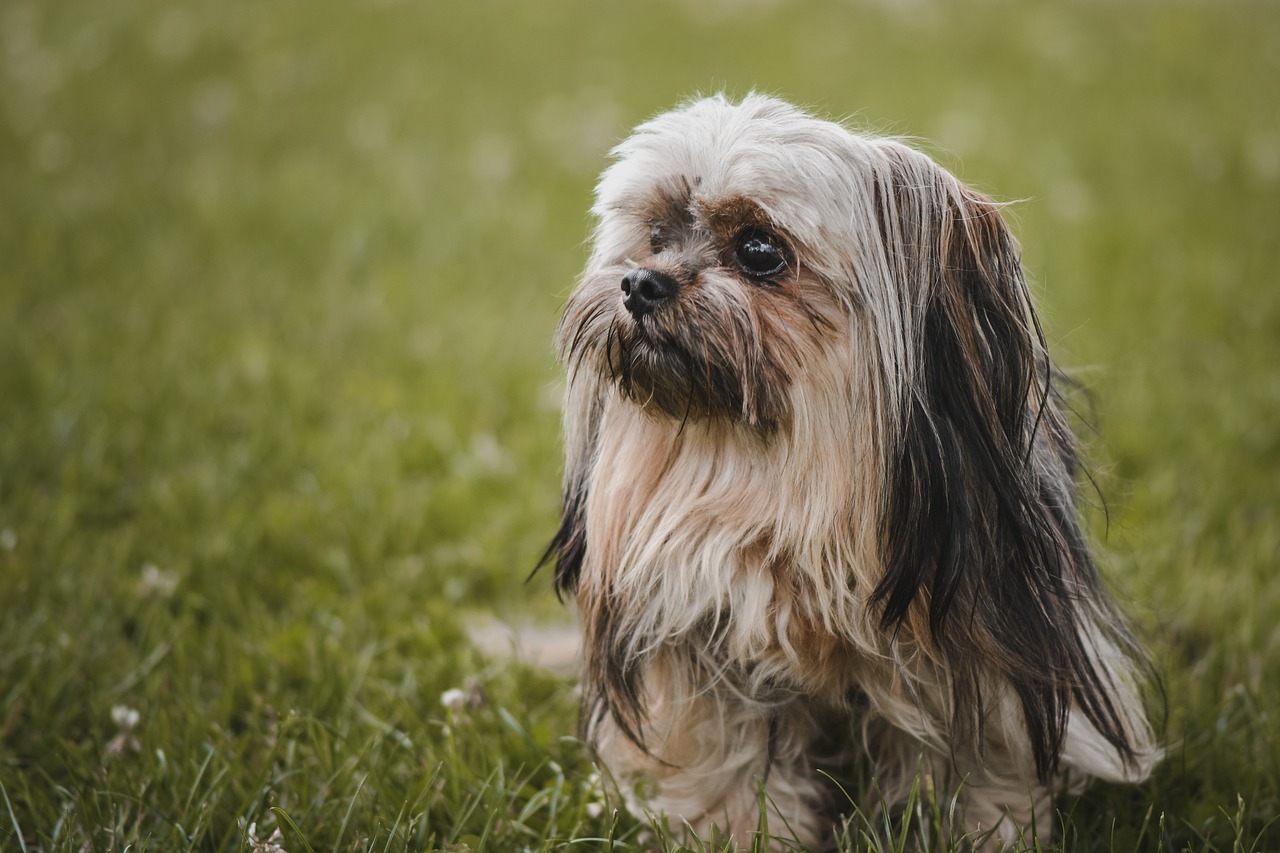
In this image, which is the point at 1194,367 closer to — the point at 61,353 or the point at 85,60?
the point at 61,353

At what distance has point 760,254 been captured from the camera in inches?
80.8

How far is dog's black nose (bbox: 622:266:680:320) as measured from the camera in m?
2.01

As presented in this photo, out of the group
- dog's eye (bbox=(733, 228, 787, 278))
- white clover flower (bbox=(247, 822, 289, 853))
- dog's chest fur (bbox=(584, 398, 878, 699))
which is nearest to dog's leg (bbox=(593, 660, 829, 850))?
dog's chest fur (bbox=(584, 398, 878, 699))

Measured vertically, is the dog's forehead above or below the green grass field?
above

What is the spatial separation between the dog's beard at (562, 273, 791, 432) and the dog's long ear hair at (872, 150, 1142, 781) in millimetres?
235

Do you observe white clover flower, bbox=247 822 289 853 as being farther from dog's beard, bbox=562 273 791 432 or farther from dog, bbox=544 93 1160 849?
dog's beard, bbox=562 273 791 432

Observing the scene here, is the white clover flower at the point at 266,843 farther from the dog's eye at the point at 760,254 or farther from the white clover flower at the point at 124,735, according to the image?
the dog's eye at the point at 760,254

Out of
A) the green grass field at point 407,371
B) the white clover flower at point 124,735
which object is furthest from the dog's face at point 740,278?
the white clover flower at point 124,735

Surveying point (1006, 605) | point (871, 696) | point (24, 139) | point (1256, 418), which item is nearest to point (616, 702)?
point (871, 696)

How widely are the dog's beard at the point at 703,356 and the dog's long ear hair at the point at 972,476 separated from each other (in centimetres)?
24

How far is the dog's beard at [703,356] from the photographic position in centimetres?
199

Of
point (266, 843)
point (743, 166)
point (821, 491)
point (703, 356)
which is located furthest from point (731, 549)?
point (266, 843)

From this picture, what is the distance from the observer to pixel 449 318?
5.27m

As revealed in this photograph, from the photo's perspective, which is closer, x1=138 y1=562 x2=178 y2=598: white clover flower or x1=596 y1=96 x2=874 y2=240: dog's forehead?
x1=596 y1=96 x2=874 y2=240: dog's forehead
